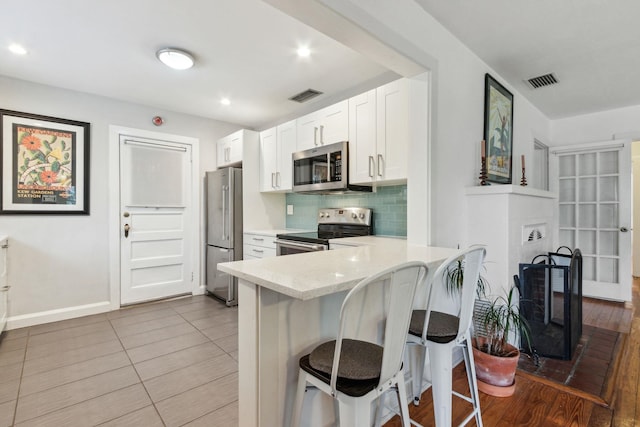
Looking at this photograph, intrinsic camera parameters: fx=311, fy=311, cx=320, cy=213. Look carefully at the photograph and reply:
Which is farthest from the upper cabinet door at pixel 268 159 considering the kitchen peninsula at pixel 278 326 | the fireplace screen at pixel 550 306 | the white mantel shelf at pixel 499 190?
the fireplace screen at pixel 550 306

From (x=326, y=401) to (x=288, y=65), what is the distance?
254cm

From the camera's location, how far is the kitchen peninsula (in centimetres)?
108

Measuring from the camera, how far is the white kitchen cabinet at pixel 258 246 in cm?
332

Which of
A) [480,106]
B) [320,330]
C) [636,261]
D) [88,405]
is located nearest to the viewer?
[320,330]

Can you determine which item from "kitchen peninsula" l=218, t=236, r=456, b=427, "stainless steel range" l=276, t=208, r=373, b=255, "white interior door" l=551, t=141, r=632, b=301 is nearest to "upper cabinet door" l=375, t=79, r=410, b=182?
"stainless steel range" l=276, t=208, r=373, b=255

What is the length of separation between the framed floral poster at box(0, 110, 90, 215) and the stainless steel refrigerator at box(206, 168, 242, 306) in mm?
1358

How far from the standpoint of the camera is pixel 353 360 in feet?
3.48

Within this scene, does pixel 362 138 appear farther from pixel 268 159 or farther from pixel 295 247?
pixel 268 159

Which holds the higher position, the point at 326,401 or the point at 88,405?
the point at 326,401

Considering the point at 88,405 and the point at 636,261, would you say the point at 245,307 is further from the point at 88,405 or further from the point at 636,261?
the point at 636,261

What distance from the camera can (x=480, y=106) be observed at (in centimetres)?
257

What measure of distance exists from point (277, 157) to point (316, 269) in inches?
108

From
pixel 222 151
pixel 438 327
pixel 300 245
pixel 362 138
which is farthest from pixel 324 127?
pixel 438 327

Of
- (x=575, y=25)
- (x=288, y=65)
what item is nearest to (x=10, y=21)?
(x=288, y=65)
